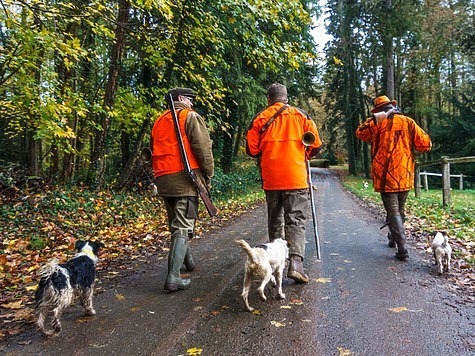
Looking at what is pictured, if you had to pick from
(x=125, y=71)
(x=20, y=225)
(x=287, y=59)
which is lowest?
(x=20, y=225)

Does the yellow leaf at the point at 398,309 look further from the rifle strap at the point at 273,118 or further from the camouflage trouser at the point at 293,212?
the rifle strap at the point at 273,118

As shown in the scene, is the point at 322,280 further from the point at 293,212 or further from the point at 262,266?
the point at 262,266

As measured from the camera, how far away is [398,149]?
19.1 feet

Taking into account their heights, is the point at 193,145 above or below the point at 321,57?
below

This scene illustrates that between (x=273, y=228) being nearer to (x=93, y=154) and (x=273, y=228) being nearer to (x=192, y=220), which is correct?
(x=192, y=220)

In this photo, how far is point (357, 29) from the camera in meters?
23.3

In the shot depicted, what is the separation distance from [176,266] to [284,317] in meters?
1.52

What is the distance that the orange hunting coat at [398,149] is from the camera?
19.0ft

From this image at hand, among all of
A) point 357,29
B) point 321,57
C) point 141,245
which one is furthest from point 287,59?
point 357,29

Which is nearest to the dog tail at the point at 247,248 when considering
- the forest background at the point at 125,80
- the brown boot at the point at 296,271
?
the brown boot at the point at 296,271

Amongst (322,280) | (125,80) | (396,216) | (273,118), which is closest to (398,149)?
(396,216)

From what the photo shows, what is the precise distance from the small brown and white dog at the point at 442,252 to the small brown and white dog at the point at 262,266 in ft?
7.26

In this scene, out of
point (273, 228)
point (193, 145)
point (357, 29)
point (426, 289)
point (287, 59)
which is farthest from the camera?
point (357, 29)

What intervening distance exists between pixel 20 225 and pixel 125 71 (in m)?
8.22
